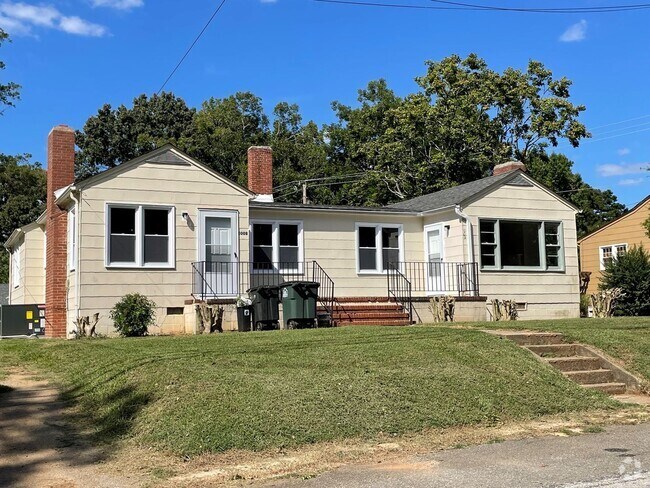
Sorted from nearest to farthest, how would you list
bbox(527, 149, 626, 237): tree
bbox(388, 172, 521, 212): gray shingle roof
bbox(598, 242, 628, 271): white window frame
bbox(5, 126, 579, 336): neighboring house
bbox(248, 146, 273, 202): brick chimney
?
1. bbox(5, 126, 579, 336): neighboring house
2. bbox(388, 172, 521, 212): gray shingle roof
3. bbox(248, 146, 273, 202): brick chimney
4. bbox(598, 242, 628, 271): white window frame
5. bbox(527, 149, 626, 237): tree

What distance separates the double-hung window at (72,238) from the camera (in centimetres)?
1727

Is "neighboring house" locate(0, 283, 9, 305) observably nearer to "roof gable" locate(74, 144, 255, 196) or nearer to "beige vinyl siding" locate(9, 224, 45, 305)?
"beige vinyl siding" locate(9, 224, 45, 305)

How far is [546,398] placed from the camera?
879 cm

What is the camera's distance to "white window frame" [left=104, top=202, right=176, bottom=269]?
17.0 m

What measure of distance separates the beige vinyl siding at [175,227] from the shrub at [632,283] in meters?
11.6

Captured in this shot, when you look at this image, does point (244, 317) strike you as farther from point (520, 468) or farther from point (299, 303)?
point (520, 468)

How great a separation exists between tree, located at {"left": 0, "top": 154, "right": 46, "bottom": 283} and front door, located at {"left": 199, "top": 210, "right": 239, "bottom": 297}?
30.6 m

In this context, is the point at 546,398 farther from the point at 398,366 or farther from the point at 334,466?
the point at 334,466

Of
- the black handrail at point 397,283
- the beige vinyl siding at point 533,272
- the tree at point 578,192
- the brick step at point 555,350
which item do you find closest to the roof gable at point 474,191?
the beige vinyl siding at point 533,272

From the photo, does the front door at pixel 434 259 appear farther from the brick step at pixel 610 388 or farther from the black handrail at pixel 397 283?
the brick step at pixel 610 388

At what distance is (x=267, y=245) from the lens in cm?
1962

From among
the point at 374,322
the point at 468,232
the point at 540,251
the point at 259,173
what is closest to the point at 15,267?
the point at 259,173

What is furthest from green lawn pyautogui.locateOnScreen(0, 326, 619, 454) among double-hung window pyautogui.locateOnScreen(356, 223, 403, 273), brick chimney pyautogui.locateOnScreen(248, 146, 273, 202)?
brick chimney pyautogui.locateOnScreen(248, 146, 273, 202)

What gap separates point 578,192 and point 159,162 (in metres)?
37.6
